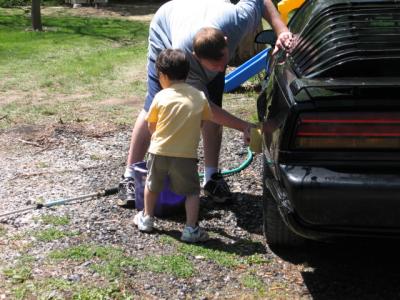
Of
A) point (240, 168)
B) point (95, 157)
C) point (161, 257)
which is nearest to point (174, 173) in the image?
point (161, 257)

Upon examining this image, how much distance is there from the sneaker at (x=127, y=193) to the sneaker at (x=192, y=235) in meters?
0.64

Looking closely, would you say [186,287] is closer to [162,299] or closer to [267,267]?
[162,299]

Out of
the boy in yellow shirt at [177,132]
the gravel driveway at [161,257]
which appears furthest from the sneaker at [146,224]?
the boy in yellow shirt at [177,132]

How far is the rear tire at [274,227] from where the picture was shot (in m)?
3.72

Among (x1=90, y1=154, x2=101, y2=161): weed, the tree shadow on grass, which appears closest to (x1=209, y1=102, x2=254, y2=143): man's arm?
(x1=90, y1=154, x2=101, y2=161): weed

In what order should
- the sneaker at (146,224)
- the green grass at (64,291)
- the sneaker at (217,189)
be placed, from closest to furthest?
the green grass at (64,291)
the sneaker at (146,224)
the sneaker at (217,189)

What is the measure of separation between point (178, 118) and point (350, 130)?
1.24 meters

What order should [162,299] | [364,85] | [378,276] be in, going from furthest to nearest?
[378,276]
[162,299]
[364,85]

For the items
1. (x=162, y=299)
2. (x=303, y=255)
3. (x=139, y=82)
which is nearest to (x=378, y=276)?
(x=303, y=255)

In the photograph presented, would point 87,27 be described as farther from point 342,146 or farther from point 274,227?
point 342,146

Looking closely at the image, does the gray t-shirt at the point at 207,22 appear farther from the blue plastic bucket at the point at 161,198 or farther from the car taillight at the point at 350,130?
the car taillight at the point at 350,130

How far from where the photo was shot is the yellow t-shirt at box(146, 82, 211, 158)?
3879mm

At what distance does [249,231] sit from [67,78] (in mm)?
6180

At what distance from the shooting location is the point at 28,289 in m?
3.36
